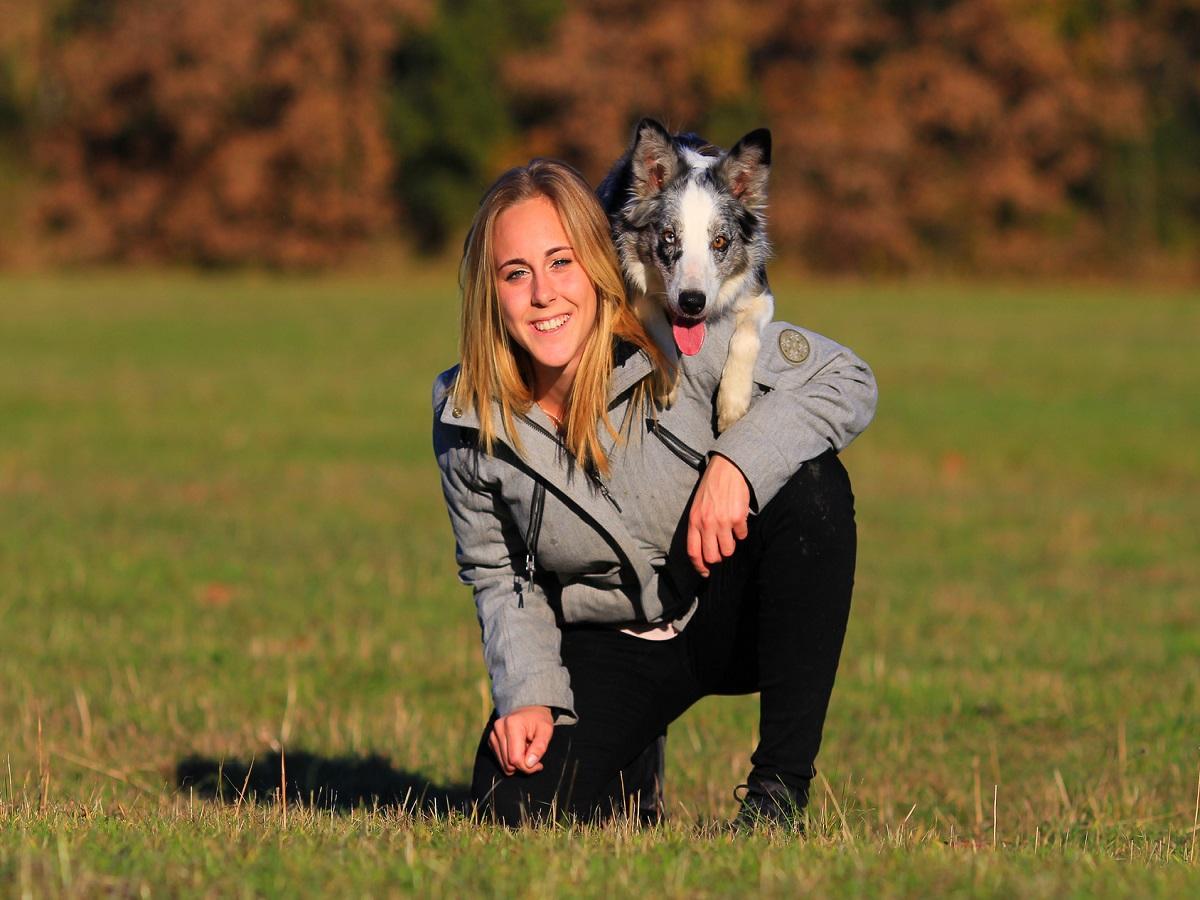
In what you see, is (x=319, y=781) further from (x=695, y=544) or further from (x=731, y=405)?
(x=731, y=405)

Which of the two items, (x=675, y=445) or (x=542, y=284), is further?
(x=675, y=445)

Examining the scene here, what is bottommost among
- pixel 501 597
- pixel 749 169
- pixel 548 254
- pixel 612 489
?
pixel 501 597

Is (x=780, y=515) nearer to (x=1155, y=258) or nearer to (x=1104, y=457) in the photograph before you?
(x=1104, y=457)

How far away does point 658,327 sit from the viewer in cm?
493

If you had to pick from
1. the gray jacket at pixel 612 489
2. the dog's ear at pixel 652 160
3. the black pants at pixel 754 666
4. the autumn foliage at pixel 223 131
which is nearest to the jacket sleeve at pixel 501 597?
the gray jacket at pixel 612 489

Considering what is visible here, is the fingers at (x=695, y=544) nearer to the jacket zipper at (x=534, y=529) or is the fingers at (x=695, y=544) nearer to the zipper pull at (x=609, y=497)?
the zipper pull at (x=609, y=497)

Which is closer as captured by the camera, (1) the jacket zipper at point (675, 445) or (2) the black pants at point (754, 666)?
(2) the black pants at point (754, 666)

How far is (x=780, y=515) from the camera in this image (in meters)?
4.49

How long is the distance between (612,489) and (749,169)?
1.23 m

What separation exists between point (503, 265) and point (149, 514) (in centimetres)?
813

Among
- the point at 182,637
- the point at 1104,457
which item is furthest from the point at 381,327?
the point at 182,637

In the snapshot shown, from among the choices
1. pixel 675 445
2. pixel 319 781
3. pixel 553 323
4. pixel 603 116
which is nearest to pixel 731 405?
pixel 675 445

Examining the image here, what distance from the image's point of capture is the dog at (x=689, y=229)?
489cm

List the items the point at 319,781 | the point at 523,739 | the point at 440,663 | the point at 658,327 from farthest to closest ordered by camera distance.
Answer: the point at 440,663 → the point at 319,781 → the point at 658,327 → the point at 523,739
